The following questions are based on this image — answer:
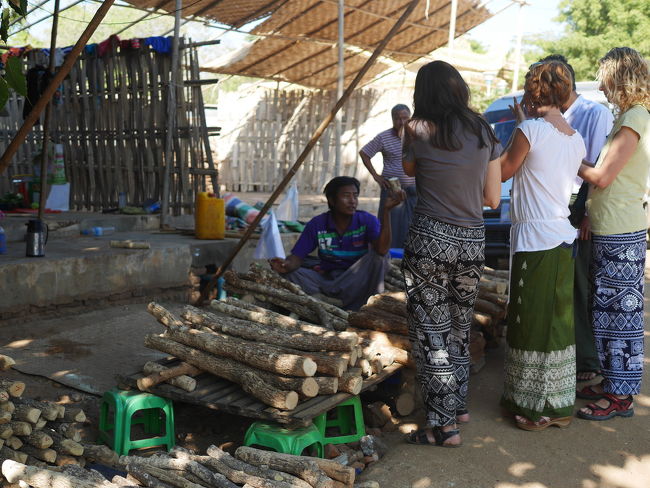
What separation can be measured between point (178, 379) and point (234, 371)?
0.95 ft

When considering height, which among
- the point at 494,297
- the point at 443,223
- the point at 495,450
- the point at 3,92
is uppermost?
the point at 3,92

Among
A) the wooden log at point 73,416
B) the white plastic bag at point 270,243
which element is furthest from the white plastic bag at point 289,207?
the wooden log at point 73,416

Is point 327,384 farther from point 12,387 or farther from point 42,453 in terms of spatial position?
point 12,387

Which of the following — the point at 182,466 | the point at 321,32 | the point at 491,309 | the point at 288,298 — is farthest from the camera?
the point at 321,32

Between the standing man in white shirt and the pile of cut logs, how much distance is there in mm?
2870

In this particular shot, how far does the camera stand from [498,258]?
852 centimetres

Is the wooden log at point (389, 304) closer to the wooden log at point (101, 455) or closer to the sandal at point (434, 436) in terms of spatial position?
the sandal at point (434, 436)

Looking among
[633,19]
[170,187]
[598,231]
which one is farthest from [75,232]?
[633,19]

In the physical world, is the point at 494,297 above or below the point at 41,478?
above

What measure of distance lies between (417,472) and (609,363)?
53.4 inches

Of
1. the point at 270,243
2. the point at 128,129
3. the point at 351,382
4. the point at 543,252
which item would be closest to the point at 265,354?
the point at 351,382

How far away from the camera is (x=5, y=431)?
3.19m

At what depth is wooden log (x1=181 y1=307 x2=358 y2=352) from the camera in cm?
363

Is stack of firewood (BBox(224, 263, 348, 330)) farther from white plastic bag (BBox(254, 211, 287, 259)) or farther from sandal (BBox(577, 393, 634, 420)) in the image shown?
sandal (BBox(577, 393, 634, 420))
